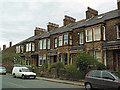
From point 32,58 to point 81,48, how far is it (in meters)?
16.1

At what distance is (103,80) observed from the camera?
1078 centimetres

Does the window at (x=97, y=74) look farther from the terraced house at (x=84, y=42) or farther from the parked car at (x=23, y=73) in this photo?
the parked car at (x=23, y=73)

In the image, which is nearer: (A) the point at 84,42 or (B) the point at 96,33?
(B) the point at 96,33

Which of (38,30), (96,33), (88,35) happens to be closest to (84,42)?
(88,35)

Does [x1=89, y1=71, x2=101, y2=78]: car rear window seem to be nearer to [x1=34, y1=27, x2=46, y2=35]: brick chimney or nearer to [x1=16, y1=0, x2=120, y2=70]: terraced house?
[x1=16, y1=0, x2=120, y2=70]: terraced house

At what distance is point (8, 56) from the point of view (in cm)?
3275

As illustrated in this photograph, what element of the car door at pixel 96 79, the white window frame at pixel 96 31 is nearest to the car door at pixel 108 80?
the car door at pixel 96 79

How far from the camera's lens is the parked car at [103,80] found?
33.1ft

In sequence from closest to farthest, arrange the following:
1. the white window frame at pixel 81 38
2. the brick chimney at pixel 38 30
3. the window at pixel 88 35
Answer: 1. the window at pixel 88 35
2. the white window frame at pixel 81 38
3. the brick chimney at pixel 38 30

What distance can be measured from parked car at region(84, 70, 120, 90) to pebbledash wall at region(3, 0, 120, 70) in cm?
752

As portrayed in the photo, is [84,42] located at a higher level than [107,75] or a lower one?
higher

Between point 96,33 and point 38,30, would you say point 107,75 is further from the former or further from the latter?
point 38,30

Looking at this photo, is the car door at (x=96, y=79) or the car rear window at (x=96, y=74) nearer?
the car door at (x=96, y=79)

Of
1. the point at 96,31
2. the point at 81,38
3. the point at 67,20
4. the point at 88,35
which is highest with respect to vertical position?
the point at 67,20
